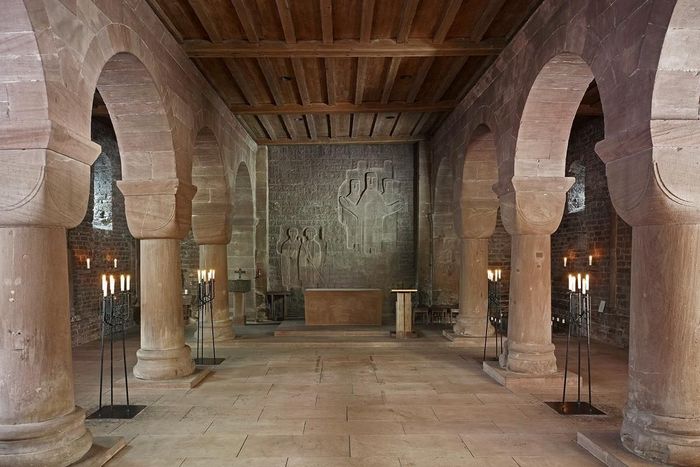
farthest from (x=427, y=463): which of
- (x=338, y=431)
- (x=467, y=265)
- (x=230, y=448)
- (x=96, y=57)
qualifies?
(x=467, y=265)

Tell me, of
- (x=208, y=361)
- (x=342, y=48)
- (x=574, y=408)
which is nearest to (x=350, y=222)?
(x=208, y=361)

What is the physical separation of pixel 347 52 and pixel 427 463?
5151mm

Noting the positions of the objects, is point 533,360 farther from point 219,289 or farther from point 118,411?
point 219,289

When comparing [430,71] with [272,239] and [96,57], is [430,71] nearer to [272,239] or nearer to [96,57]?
[96,57]

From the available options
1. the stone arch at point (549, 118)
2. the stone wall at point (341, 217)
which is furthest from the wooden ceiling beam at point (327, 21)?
the stone wall at point (341, 217)

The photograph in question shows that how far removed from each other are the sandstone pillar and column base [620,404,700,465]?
742cm

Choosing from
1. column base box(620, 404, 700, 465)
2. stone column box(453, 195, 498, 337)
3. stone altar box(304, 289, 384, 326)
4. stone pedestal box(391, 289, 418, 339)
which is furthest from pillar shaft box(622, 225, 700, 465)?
→ stone altar box(304, 289, 384, 326)

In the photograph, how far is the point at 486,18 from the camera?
608cm

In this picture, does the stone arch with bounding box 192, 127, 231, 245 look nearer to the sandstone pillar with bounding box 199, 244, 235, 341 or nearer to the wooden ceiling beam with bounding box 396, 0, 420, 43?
the sandstone pillar with bounding box 199, 244, 235, 341

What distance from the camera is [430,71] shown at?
8141 mm

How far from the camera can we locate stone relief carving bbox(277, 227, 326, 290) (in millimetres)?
13758

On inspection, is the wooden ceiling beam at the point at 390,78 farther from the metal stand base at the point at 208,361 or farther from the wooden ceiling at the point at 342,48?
the metal stand base at the point at 208,361

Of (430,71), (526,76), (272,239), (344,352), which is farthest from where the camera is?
(272,239)

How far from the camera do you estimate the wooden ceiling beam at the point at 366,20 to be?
18.7 feet
